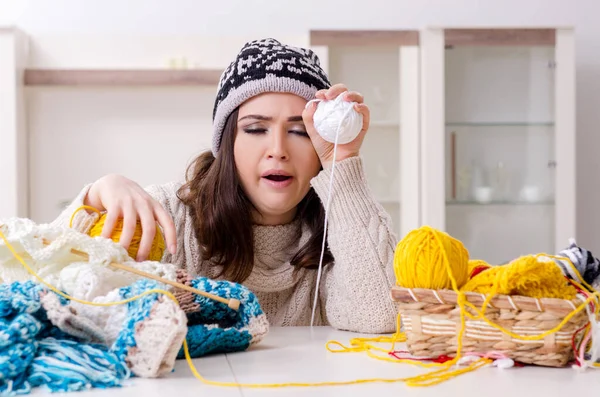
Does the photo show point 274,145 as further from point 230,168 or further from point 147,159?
point 147,159

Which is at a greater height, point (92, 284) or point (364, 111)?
point (364, 111)

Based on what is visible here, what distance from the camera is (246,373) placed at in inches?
31.5

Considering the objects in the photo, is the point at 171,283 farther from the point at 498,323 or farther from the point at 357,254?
the point at 357,254

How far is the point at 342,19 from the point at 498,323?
2.80 meters

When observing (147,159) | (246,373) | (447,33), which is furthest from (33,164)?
(246,373)

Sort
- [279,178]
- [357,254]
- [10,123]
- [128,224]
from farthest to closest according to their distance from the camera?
[10,123] → [279,178] → [357,254] → [128,224]

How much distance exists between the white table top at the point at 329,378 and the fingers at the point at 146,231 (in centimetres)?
23

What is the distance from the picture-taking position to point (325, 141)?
1.39m

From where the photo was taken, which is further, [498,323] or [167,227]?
[167,227]

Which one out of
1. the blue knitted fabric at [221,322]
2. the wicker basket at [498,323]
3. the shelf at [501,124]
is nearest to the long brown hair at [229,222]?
the blue knitted fabric at [221,322]

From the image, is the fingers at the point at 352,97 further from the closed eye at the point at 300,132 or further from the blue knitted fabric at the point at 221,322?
the blue knitted fabric at the point at 221,322

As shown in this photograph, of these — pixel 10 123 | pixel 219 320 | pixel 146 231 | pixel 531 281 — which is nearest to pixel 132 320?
pixel 219 320

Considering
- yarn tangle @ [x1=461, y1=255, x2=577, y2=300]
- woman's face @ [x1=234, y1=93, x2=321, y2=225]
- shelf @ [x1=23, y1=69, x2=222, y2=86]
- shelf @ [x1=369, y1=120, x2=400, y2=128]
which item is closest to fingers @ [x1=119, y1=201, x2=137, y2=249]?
woman's face @ [x1=234, y1=93, x2=321, y2=225]

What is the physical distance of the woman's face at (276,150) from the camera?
140 centimetres
